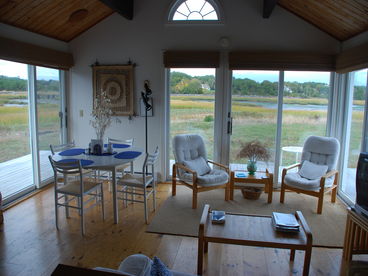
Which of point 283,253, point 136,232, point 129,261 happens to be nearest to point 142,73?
point 136,232

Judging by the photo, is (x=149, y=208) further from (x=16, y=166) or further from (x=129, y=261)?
(x=129, y=261)

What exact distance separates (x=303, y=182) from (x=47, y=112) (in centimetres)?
392

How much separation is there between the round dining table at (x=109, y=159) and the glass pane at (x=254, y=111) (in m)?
1.76

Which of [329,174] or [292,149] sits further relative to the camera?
[292,149]

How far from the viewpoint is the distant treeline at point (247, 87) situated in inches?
178

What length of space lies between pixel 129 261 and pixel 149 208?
2.34 metres

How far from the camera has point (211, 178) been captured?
12.7 ft

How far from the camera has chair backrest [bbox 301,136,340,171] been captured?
4082 millimetres

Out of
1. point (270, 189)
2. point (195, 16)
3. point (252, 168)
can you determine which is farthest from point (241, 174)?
point (195, 16)

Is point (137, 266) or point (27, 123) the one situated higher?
point (27, 123)

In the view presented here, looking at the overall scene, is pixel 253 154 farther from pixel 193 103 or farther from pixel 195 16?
pixel 195 16

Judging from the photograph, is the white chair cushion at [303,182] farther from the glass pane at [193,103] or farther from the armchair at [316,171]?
the glass pane at [193,103]

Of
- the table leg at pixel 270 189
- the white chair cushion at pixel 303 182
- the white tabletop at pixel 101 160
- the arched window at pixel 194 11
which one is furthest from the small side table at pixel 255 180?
the arched window at pixel 194 11

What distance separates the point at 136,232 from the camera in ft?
10.4
